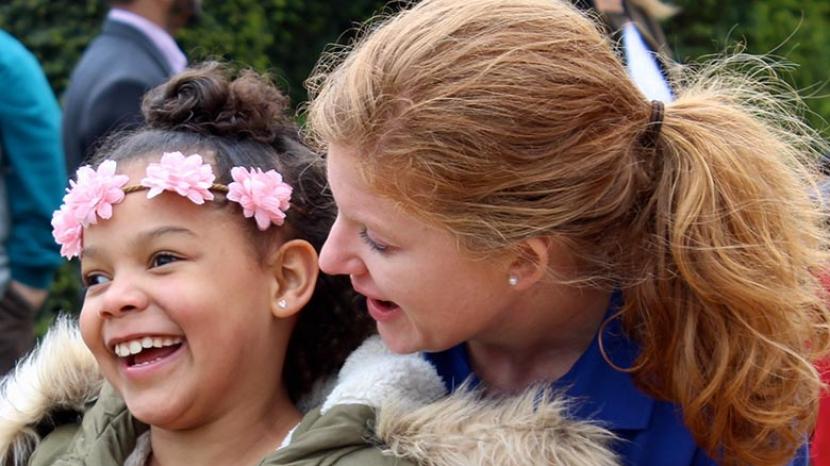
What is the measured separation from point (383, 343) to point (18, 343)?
2457 mm

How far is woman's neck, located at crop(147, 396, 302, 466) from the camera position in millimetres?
2352

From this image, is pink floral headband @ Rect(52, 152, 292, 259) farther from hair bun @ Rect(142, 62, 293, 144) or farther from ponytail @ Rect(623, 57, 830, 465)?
ponytail @ Rect(623, 57, 830, 465)

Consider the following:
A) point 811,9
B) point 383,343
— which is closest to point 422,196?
point 383,343

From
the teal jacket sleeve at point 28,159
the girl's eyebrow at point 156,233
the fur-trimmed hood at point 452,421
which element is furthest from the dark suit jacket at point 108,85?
the fur-trimmed hood at point 452,421

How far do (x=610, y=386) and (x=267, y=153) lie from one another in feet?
2.50

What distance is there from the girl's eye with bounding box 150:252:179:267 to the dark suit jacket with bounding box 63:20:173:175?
158cm

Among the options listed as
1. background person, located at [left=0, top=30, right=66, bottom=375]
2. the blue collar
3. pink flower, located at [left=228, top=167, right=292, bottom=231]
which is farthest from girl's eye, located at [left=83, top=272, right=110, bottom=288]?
background person, located at [left=0, top=30, right=66, bottom=375]

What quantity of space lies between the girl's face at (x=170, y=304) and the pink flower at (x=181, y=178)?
1.1 inches

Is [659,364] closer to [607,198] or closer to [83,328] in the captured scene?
[607,198]

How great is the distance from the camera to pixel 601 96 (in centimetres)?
196

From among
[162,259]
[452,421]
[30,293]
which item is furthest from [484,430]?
[30,293]

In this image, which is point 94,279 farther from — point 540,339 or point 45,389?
point 540,339

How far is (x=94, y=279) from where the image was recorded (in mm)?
2309

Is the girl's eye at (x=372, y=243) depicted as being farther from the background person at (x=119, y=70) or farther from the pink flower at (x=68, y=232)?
the background person at (x=119, y=70)
